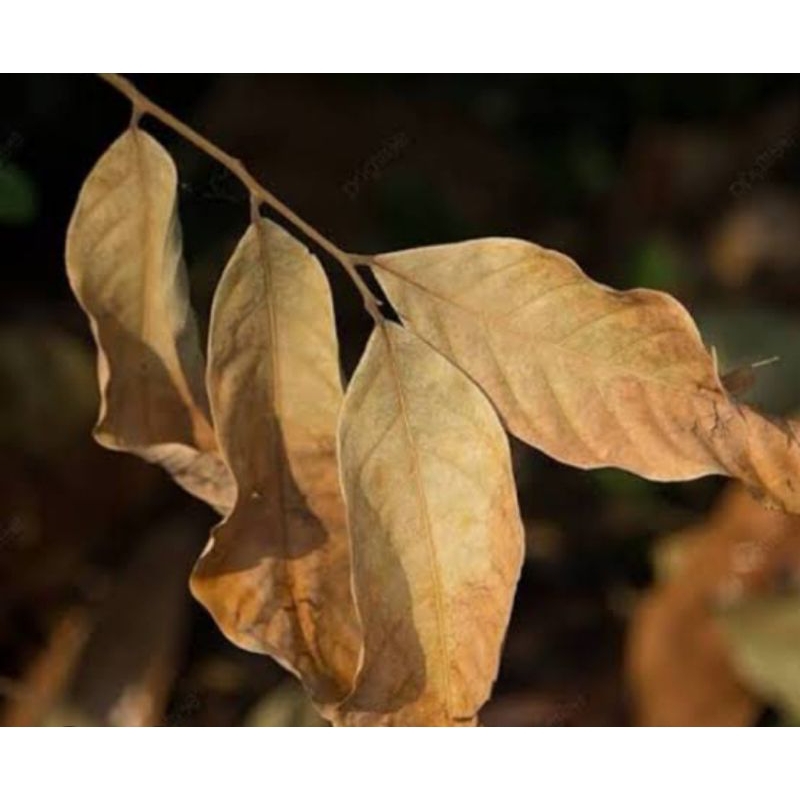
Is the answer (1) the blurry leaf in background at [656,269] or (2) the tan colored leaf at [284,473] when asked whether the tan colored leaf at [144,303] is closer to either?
(2) the tan colored leaf at [284,473]

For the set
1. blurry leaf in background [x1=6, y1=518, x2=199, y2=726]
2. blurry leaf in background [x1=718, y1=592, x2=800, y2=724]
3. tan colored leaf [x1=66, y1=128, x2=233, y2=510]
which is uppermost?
tan colored leaf [x1=66, y1=128, x2=233, y2=510]

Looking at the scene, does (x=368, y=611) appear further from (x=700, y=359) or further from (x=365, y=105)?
(x=365, y=105)

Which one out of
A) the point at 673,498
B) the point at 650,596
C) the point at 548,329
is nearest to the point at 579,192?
the point at 673,498

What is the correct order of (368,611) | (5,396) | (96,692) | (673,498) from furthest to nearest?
(673,498) → (5,396) → (96,692) → (368,611)

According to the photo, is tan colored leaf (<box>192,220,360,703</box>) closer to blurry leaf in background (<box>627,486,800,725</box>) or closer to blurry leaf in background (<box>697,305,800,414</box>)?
blurry leaf in background (<box>627,486,800,725</box>)

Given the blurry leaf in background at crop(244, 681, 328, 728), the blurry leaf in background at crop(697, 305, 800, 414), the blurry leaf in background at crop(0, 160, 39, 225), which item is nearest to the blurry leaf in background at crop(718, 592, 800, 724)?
the blurry leaf in background at crop(697, 305, 800, 414)
